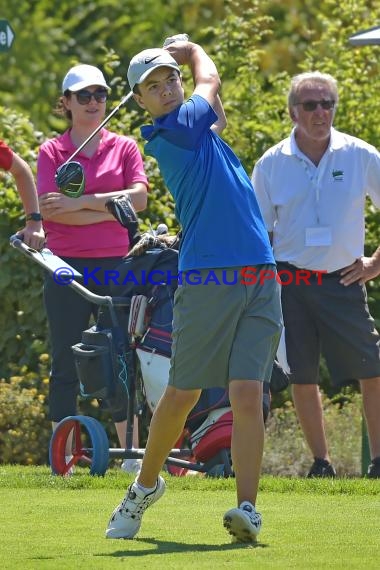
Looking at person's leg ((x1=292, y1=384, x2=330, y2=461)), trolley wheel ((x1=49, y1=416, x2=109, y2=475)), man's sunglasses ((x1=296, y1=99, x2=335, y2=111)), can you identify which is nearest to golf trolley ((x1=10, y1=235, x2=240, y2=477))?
trolley wheel ((x1=49, y1=416, x2=109, y2=475))

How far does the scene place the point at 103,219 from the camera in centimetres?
930

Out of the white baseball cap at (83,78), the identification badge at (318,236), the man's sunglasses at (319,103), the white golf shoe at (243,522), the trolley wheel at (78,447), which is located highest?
the white baseball cap at (83,78)

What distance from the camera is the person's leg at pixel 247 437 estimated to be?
21.1ft

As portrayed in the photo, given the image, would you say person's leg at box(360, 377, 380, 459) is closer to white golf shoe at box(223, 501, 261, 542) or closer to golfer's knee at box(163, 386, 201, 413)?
golfer's knee at box(163, 386, 201, 413)

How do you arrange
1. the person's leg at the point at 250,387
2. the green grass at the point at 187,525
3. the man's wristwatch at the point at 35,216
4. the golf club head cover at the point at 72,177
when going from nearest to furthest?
the green grass at the point at 187,525, the person's leg at the point at 250,387, the golf club head cover at the point at 72,177, the man's wristwatch at the point at 35,216

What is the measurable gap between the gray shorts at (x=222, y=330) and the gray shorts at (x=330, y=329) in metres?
2.45

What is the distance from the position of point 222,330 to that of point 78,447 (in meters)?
2.61

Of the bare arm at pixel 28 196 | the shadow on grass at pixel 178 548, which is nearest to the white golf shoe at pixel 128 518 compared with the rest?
the shadow on grass at pixel 178 548

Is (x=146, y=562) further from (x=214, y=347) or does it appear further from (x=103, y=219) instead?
(x=103, y=219)

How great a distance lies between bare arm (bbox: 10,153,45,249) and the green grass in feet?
4.02

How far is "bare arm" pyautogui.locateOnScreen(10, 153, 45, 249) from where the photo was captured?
8414 mm

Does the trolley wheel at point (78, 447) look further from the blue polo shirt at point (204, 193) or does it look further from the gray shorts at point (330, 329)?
the blue polo shirt at point (204, 193)

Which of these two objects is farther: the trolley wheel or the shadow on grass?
the trolley wheel

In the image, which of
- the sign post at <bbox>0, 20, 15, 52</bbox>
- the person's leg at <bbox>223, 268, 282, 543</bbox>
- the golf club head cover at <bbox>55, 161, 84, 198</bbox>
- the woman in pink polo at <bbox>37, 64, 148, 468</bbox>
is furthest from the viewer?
the sign post at <bbox>0, 20, 15, 52</bbox>
